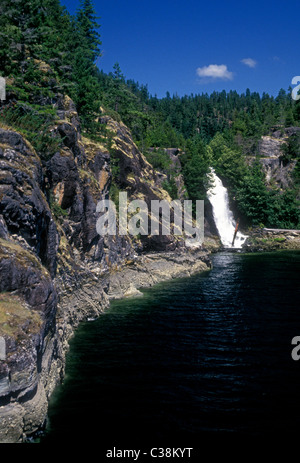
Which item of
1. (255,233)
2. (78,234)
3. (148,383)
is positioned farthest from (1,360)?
(255,233)

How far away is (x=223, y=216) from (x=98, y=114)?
3966cm

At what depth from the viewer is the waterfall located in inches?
2837

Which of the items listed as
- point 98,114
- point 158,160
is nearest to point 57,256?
point 98,114

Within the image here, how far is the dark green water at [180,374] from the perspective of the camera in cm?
1334

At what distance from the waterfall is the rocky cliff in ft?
72.6

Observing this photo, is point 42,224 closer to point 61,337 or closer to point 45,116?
point 61,337

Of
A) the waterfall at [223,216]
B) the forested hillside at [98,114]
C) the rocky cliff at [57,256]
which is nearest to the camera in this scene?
the rocky cliff at [57,256]

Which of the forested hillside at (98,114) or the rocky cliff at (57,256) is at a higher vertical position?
the forested hillside at (98,114)

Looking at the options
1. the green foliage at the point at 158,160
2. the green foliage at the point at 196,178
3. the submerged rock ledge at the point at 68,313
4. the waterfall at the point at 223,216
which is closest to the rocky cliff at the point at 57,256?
the submerged rock ledge at the point at 68,313

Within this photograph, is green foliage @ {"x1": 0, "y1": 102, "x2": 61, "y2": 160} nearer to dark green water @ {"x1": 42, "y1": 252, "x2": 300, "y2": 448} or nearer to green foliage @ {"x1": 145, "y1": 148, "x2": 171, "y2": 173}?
dark green water @ {"x1": 42, "y1": 252, "x2": 300, "y2": 448}

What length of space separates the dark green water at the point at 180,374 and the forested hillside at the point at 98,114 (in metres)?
13.6

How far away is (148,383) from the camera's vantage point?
656 inches

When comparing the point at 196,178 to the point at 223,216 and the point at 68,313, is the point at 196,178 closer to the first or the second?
the point at 223,216

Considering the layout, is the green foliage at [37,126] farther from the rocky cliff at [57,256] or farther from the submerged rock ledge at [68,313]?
the submerged rock ledge at [68,313]
